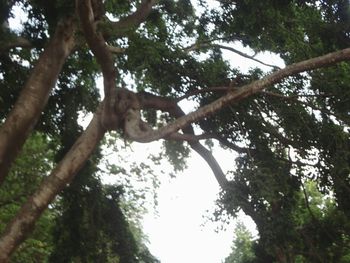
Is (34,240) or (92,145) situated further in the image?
(34,240)

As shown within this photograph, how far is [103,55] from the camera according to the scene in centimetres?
638

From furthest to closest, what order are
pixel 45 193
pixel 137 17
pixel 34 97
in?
pixel 137 17 → pixel 34 97 → pixel 45 193

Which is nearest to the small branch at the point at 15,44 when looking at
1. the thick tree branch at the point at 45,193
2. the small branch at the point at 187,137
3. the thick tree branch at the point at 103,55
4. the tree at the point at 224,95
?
the tree at the point at 224,95

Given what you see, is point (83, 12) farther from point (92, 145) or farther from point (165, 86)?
point (165, 86)

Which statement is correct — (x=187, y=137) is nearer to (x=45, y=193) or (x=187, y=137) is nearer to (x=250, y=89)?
(x=250, y=89)

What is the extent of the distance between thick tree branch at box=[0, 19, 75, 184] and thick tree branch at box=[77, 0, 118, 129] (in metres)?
1.25

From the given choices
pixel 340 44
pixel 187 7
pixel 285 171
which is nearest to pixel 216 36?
pixel 187 7

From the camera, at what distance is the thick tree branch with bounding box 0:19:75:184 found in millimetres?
7500

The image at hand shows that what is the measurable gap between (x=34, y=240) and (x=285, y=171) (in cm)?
1021

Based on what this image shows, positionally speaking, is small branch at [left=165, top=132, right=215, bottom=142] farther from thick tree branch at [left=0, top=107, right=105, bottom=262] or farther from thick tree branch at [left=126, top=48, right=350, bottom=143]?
thick tree branch at [left=0, top=107, right=105, bottom=262]

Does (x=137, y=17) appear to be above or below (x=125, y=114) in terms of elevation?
above

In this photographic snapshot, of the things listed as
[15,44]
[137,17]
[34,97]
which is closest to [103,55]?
[34,97]

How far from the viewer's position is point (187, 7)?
11.9 meters

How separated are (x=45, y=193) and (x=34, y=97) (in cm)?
188
